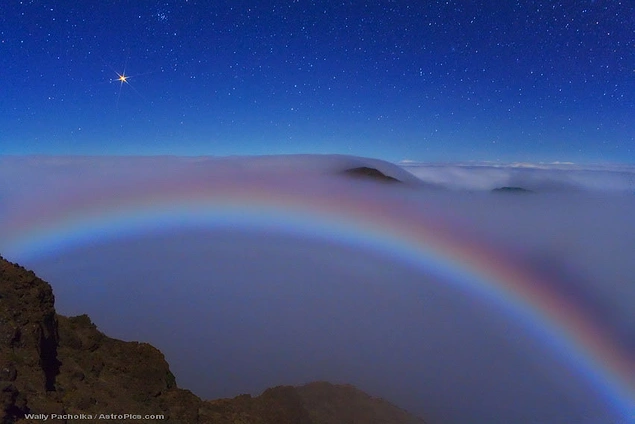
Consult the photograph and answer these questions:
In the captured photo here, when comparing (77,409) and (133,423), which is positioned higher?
(77,409)

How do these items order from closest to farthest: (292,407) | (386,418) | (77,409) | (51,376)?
(77,409) < (51,376) < (292,407) < (386,418)

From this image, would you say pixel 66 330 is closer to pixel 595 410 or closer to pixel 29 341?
pixel 29 341

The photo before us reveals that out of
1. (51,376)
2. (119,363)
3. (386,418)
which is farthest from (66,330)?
(386,418)

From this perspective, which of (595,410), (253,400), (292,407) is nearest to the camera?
(253,400)

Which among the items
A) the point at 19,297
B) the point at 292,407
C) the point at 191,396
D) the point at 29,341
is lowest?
the point at 292,407

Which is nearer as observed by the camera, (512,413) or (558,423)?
(558,423)

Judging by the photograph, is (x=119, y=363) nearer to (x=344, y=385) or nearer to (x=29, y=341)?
(x=29, y=341)

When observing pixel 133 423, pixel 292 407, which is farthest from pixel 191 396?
pixel 292 407
